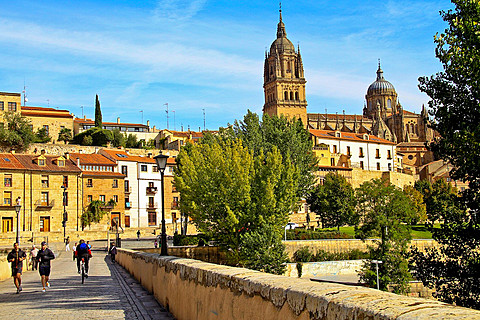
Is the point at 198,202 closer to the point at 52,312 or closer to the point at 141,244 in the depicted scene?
the point at 141,244

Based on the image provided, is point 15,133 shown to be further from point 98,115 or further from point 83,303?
point 83,303

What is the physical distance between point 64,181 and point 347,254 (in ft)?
106

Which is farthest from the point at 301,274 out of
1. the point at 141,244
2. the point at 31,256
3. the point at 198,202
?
the point at 31,256

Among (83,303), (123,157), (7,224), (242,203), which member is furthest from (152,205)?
(83,303)

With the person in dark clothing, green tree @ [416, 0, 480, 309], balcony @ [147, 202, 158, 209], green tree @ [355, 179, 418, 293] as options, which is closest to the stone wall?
the person in dark clothing

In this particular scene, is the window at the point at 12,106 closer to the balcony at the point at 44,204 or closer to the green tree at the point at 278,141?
the balcony at the point at 44,204

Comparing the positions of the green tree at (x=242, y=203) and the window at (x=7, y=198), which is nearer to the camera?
the green tree at (x=242, y=203)

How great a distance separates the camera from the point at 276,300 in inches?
182

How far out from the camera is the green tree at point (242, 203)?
38844 millimetres

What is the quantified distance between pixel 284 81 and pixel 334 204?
67.0 meters

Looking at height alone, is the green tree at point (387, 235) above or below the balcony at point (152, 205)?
below

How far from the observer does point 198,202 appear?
42.5m

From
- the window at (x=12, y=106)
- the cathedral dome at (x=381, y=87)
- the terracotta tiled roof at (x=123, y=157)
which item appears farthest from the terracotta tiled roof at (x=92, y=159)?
the cathedral dome at (x=381, y=87)

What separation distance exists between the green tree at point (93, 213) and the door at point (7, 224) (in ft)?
27.7
